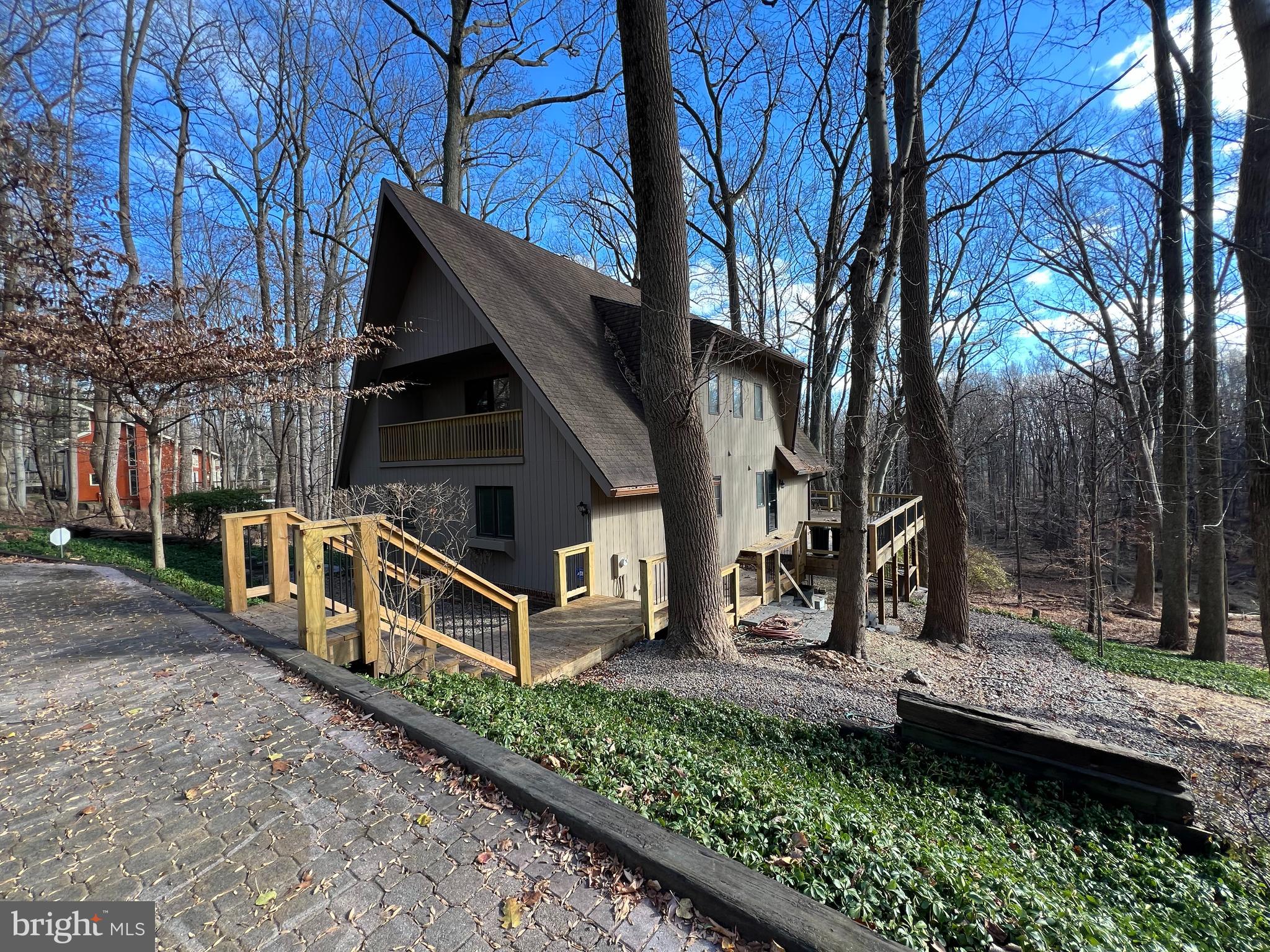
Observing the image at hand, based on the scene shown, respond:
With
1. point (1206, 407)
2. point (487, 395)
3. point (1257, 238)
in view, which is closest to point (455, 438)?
point (487, 395)

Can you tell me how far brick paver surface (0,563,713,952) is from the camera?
2004 millimetres

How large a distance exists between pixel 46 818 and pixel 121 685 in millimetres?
1973

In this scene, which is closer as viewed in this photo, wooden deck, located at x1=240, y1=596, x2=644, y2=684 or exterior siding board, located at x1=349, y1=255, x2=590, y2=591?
wooden deck, located at x1=240, y1=596, x2=644, y2=684

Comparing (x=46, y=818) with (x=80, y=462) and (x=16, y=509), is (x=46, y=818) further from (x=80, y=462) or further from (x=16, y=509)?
(x=80, y=462)

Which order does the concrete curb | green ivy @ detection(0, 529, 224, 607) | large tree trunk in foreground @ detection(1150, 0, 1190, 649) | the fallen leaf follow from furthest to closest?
large tree trunk in foreground @ detection(1150, 0, 1190, 649), green ivy @ detection(0, 529, 224, 607), the fallen leaf, the concrete curb

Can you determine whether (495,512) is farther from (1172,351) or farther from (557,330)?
(1172,351)

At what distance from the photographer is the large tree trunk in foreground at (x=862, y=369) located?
304 inches

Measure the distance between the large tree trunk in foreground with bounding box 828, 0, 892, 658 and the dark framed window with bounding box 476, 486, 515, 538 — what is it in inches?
252

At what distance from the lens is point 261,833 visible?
2.52 metres

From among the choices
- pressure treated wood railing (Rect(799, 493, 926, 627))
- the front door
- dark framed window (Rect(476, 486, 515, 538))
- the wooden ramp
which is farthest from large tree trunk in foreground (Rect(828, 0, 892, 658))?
the front door

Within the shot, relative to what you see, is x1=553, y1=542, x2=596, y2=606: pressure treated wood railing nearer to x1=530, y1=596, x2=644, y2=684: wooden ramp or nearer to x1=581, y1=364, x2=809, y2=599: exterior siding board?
x1=530, y1=596, x2=644, y2=684: wooden ramp

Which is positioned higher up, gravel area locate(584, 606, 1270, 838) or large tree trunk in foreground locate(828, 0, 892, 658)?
large tree trunk in foreground locate(828, 0, 892, 658)

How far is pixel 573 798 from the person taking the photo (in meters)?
2.64

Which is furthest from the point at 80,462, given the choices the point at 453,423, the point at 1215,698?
the point at 1215,698
